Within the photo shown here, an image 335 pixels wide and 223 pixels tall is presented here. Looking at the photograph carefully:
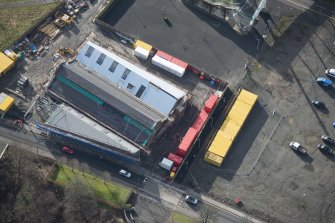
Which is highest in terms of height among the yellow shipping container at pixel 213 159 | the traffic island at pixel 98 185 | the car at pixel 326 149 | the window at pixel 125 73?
the car at pixel 326 149

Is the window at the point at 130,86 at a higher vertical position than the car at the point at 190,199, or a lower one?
higher

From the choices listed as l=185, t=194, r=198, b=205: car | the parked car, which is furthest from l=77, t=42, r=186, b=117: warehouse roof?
the parked car

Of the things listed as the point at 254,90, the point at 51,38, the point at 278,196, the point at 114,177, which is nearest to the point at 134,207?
the point at 114,177

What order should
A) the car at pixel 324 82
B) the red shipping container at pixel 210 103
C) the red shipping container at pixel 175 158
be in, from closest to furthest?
1. the red shipping container at pixel 175 158
2. the red shipping container at pixel 210 103
3. the car at pixel 324 82

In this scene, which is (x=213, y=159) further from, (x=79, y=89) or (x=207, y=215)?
(x=79, y=89)

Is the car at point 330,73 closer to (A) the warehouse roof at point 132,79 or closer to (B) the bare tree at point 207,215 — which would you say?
(A) the warehouse roof at point 132,79

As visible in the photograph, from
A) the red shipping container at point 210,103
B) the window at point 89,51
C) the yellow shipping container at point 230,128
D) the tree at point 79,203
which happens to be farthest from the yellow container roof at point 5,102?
the yellow shipping container at point 230,128

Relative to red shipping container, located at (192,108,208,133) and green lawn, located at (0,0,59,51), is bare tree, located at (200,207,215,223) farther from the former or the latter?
green lawn, located at (0,0,59,51)
